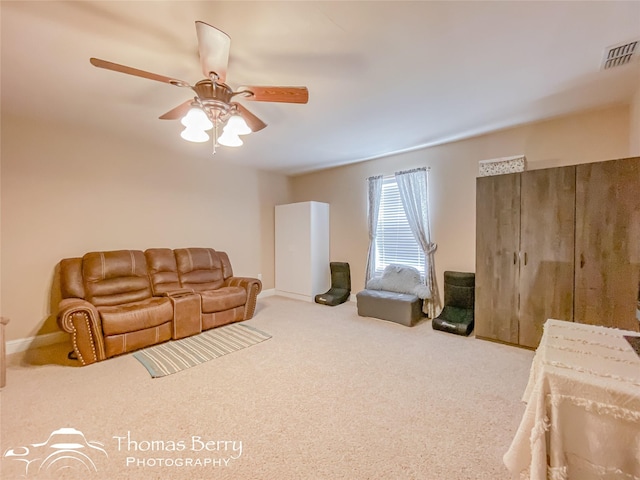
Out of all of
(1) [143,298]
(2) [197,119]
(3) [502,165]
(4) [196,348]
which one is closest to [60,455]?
(4) [196,348]

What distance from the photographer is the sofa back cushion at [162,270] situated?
3684 mm

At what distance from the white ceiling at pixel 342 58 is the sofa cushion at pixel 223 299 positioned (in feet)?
7.17

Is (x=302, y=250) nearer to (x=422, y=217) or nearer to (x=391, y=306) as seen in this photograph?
(x=391, y=306)

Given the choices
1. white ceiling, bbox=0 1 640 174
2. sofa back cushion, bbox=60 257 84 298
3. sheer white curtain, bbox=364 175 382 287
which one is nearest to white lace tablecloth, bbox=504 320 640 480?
white ceiling, bbox=0 1 640 174

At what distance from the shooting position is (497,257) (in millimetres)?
3121

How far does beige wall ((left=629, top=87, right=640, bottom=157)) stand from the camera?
247 cm

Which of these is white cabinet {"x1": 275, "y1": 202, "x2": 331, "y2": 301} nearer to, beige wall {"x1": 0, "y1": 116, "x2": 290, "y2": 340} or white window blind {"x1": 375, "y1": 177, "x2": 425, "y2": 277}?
beige wall {"x1": 0, "y1": 116, "x2": 290, "y2": 340}

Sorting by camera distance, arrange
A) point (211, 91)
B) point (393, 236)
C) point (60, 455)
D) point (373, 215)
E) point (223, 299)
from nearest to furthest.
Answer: point (60, 455) < point (211, 91) < point (223, 299) < point (393, 236) < point (373, 215)

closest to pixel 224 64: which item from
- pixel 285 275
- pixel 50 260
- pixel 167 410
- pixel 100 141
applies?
pixel 167 410

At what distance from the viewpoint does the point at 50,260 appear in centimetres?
326

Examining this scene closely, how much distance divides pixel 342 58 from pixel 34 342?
4452 millimetres

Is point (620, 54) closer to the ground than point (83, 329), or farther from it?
farther from it

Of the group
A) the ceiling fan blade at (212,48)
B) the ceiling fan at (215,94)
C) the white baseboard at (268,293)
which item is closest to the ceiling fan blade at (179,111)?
the ceiling fan at (215,94)

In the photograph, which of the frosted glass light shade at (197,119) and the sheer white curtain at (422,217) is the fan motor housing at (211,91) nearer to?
the frosted glass light shade at (197,119)
